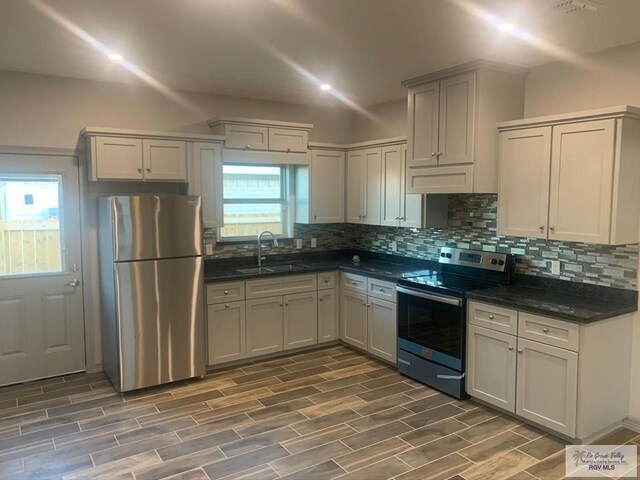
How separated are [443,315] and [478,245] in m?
0.79

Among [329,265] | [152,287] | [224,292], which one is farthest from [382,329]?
[152,287]

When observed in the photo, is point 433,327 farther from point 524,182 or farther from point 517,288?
point 524,182

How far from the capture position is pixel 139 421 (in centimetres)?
344

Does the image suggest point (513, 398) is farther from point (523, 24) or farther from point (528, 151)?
point (523, 24)

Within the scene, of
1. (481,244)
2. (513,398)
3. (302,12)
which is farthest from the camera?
(481,244)

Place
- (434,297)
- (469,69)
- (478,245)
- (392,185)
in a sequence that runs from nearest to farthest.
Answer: (469,69), (434,297), (478,245), (392,185)

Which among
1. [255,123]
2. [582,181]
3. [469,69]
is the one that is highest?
[469,69]

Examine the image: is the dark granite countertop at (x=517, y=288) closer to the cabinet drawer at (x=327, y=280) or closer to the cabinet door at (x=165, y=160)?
the cabinet drawer at (x=327, y=280)

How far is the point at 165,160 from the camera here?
419 centimetres

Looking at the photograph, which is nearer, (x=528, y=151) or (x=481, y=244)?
(x=528, y=151)

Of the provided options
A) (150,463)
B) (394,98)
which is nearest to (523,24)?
(394,98)

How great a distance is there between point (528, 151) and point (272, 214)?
2.74m

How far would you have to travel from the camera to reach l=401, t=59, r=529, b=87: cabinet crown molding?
3564 millimetres

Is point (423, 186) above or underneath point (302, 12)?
underneath
